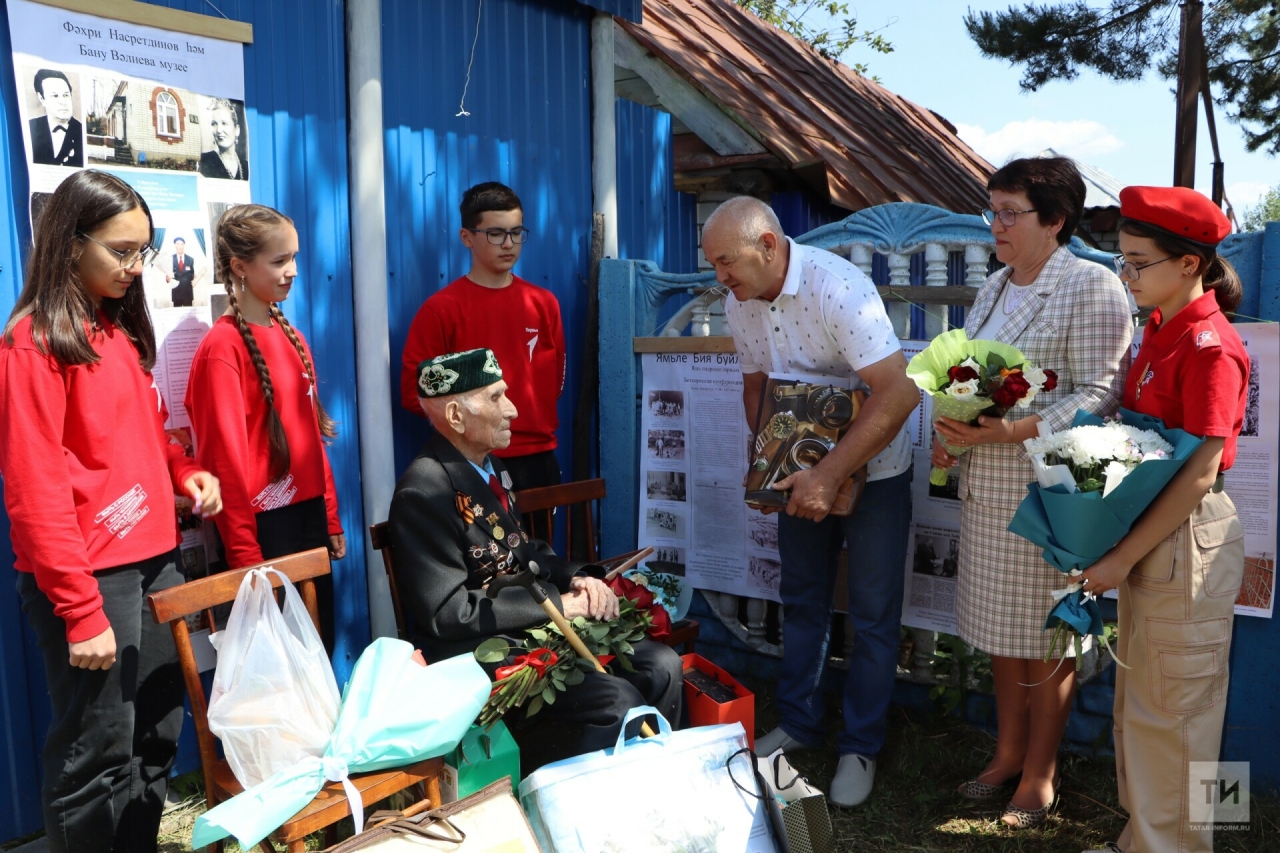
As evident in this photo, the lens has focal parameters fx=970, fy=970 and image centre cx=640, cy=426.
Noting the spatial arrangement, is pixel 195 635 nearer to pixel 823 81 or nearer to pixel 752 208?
pixel 752 208

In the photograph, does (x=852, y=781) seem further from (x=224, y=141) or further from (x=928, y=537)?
(x=224, y=141)

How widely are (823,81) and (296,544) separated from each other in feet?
28.7

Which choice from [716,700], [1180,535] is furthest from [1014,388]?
[716,700]

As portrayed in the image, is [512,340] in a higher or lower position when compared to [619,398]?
higher

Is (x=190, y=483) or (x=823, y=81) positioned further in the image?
(x=823, y=81)

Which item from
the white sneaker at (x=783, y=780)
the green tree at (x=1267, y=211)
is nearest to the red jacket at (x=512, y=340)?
the white sneaker at (x=783, y=780)

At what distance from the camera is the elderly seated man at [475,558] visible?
302 centimetres


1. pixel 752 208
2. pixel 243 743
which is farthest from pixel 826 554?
pixel 243 743

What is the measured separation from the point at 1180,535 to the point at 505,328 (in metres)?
2.67

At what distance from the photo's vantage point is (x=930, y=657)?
4.15 metres

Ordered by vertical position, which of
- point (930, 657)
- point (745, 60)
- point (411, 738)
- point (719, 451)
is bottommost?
point (930, 657)

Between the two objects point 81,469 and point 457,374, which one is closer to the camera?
point 81,469

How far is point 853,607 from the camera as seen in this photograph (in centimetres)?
372

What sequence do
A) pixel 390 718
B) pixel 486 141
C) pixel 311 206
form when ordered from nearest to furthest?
pixel 390 718
pixel 311 206
pixel 486 141
